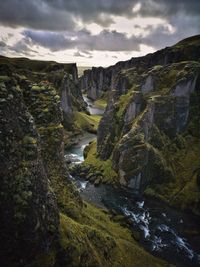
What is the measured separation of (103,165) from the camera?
271ft

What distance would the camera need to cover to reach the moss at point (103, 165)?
248 feet

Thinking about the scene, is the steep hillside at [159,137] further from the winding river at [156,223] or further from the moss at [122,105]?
the winding river at [156,223]

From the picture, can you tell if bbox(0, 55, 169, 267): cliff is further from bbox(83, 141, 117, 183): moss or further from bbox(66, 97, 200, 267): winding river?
bbox(83, 141, 117, 183): moss

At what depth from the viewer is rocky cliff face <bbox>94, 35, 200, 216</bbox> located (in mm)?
70062

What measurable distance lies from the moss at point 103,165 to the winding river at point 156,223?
331 cm

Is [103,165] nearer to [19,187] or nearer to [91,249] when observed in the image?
[91,249]

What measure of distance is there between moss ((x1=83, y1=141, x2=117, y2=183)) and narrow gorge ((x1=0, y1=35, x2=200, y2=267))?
37 centimetres

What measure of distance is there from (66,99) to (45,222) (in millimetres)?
112440

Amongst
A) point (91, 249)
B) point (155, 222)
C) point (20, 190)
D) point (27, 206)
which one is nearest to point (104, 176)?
point (155, 222)

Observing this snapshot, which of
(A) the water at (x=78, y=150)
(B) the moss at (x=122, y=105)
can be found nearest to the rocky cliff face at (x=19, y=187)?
(B) the moss at (x=122, y=105)

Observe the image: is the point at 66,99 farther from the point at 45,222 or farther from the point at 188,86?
the point at 45,222

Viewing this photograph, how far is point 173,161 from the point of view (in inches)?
2953

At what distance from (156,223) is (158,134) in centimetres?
2937

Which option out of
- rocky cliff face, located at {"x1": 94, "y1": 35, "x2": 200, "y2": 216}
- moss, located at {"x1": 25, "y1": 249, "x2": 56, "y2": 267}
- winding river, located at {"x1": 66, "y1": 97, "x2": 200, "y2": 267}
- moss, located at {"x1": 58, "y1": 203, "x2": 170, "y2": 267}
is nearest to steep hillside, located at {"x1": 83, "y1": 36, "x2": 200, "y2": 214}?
rocky cliff face, located at {"x1": 94, "y1": 35, "x2": 200, "y2": 216}
